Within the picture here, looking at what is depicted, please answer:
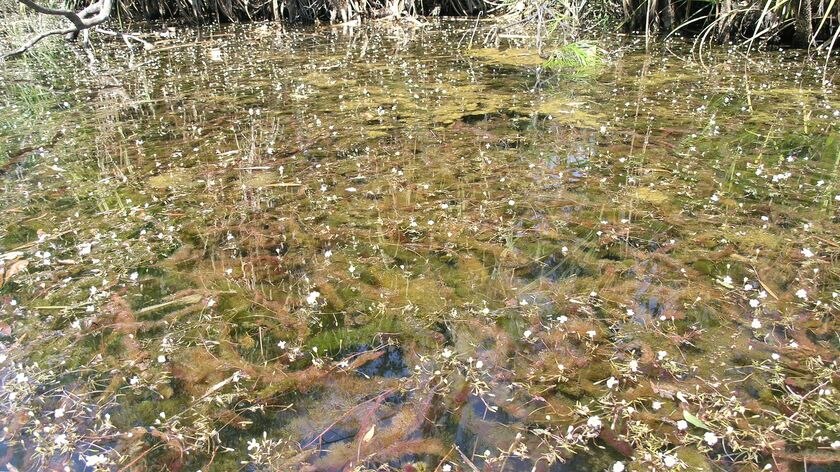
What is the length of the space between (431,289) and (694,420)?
5.13 ft

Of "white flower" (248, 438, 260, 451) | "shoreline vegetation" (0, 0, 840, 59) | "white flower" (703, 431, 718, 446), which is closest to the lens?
"white flower" (703, 431, 718, 446)

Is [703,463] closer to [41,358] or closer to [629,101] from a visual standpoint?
[41,358]

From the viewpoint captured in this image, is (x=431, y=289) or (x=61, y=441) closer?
(x=61, y=441)

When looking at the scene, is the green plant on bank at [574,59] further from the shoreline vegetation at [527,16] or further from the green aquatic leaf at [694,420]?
the green aquatic leaf at [694,420]

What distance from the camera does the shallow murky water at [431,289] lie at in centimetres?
236

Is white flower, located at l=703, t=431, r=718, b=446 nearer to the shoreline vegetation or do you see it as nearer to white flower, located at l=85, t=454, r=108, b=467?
white flower, located at l=85, t=454, r=108, b=467

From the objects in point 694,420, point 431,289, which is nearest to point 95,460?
point 431,289

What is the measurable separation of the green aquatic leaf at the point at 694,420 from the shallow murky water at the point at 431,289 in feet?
0.04

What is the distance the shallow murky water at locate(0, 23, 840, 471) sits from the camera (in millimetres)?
2359

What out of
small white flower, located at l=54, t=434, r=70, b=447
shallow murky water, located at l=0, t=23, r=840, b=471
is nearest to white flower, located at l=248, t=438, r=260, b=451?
shallow murky water, located at l=0, t=23, r=840, b=471

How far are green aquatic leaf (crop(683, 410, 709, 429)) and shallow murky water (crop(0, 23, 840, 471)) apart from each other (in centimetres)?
1

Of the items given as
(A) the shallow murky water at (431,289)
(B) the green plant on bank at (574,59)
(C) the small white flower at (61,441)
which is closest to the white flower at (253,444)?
(A) the shallow murky water at (431,289)

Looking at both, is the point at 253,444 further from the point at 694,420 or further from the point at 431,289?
the point at 694,420

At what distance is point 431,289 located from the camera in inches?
132
